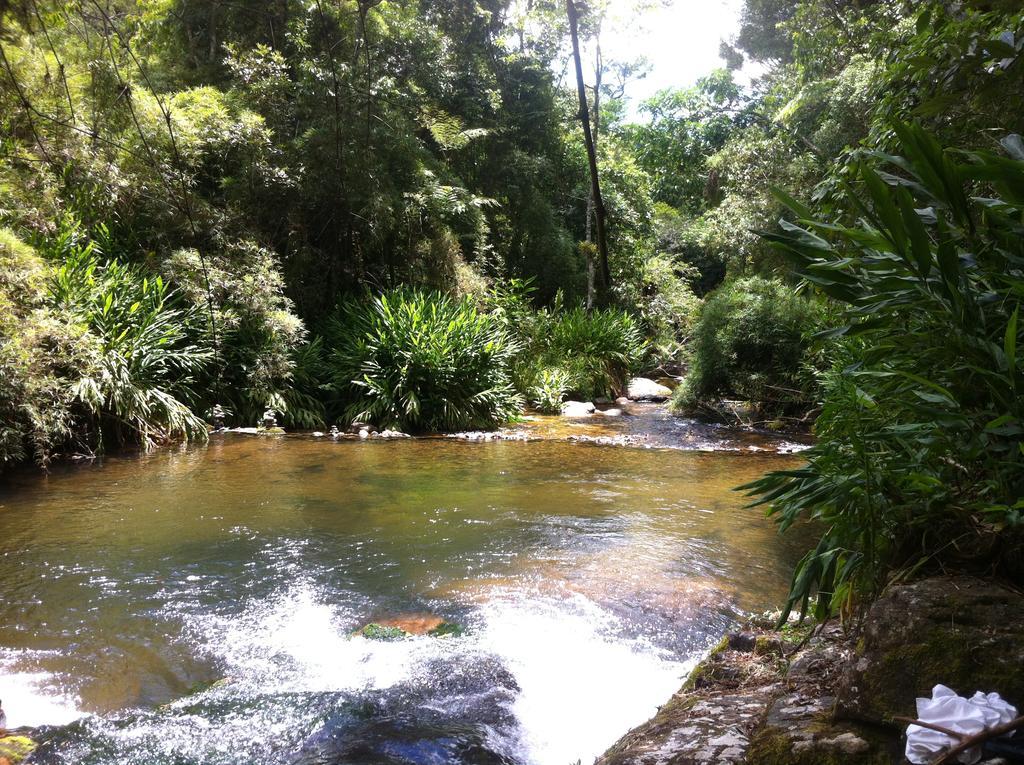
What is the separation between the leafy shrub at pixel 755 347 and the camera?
1084 centimetres

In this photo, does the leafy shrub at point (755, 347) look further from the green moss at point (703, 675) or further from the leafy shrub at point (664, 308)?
the green moss at point (703, 675)

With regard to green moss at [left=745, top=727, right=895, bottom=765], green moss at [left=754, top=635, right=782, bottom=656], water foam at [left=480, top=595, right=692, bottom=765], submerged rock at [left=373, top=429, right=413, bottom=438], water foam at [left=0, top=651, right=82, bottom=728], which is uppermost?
green moss at [left=745, top=727, right=895, bottom=765]

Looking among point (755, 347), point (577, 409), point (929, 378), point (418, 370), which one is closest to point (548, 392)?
point (577, 409)

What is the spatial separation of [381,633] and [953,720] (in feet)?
9.48

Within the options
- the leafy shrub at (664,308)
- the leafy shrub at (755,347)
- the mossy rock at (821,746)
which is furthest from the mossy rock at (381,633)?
the leafy shrub at (664,308)

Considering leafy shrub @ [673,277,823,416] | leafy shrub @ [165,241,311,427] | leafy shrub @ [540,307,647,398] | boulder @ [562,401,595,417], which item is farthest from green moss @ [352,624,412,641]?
leafy shrub @ [540,307,647,398]

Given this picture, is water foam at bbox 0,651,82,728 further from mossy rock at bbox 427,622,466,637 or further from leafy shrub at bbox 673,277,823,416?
leafy shrub at bbox 673,277,823,416

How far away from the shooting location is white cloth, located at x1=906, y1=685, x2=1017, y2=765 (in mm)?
1298

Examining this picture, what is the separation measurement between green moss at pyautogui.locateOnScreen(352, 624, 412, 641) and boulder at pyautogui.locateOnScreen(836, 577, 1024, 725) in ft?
8.16

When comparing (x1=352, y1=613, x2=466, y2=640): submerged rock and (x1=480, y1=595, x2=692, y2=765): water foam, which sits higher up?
(x1=352, y1=613, x2=466, y2=640): submerged rock

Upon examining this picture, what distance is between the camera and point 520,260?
1730 cm

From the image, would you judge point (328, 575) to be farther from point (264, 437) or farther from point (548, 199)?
point (548, 199)

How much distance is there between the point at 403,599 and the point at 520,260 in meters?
13.8

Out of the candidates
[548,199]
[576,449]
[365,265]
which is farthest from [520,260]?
[576,449]
